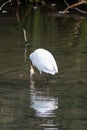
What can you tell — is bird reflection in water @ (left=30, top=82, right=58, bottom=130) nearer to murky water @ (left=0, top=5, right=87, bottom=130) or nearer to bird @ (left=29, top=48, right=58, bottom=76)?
murky water @ (left=0, top=5, right=87, bottom=130)

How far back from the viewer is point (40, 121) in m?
6.77

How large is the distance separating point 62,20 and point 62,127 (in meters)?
11.5

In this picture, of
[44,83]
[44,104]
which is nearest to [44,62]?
[44,83]

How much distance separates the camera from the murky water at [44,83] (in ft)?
22.5

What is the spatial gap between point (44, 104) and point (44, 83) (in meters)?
1.34

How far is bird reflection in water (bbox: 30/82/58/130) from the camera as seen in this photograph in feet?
22.2

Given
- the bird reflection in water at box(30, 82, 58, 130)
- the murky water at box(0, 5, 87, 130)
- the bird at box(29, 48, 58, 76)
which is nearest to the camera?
the bird reflection in water at box(30, 82, 58, 130)

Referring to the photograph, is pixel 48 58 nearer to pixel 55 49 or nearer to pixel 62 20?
pixel 55 49


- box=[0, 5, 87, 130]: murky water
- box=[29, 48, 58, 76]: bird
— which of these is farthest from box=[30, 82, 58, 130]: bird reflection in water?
box=[29, 48, 58, 76]: bird

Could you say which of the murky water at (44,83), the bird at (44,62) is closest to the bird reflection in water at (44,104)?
the murky water at (44,83)

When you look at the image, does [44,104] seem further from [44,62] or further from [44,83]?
[44,62]

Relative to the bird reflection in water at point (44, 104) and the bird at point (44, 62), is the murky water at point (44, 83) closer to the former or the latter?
the bird reflection in water at point (44, 104)

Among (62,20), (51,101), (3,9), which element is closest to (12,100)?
(51,101)

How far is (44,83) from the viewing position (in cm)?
889
